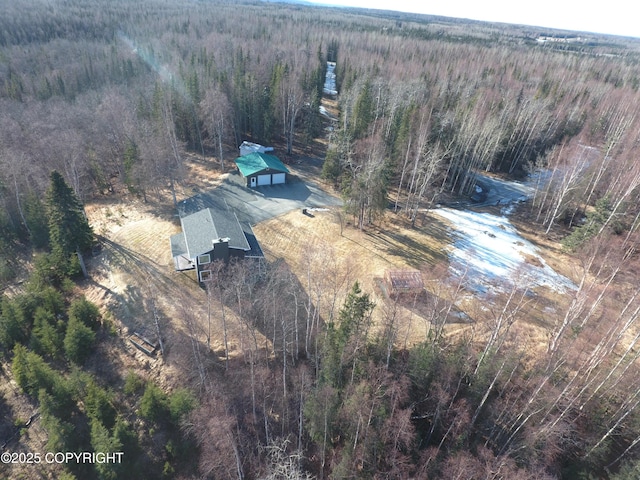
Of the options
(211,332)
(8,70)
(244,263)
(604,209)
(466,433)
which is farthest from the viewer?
(8,70)

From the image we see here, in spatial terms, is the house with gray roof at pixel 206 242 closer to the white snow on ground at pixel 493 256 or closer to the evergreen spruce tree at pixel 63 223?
the evergreen spruce tree at pixel 63 223

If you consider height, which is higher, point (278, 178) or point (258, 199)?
point (278, 178)

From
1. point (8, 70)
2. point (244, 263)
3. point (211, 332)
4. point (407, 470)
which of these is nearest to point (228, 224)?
point (244, 263)

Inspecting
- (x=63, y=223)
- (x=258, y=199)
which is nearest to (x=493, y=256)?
(x=258, y=199)

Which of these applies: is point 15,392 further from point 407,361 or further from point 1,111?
point 1,111

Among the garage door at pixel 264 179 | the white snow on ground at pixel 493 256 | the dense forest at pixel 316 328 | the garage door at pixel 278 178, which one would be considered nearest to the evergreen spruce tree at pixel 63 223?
the dense forest at pixel 316 328

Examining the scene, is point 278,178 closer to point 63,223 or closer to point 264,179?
point 264,179
